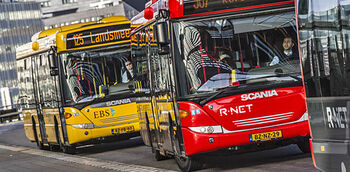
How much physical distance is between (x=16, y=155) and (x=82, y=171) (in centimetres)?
762

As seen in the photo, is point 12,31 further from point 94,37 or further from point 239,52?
point 239,52

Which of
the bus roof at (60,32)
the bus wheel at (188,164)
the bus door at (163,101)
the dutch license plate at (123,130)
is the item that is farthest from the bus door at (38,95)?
the bus wheel at (188,164)

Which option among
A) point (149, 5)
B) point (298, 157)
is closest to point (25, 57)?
point (149, 5)

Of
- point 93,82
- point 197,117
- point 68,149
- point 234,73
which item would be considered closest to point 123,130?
point 93,82

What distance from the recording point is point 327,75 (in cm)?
791

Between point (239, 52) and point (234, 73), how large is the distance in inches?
13.2

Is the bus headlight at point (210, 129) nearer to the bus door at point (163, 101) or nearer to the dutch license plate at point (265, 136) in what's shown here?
the dutch license plate at point (265, 136)

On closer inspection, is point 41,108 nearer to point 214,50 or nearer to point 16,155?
point 16,155

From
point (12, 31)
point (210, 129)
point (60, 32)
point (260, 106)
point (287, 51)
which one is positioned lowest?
point (210, 129)

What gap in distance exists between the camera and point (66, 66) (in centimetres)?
1848

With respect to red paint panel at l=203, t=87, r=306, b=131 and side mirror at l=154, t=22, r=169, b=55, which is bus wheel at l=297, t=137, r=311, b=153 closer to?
red paint panel at l=203, t=87, r=306, b=131

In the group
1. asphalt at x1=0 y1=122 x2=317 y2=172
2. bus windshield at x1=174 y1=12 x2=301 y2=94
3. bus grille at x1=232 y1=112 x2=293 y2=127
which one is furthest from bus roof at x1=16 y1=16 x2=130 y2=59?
bus grille at x1=232 y1=112 x2=293 y2=127

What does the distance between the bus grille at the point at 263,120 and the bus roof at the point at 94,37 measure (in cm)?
801

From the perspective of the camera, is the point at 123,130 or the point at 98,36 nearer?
the point at 123,130
